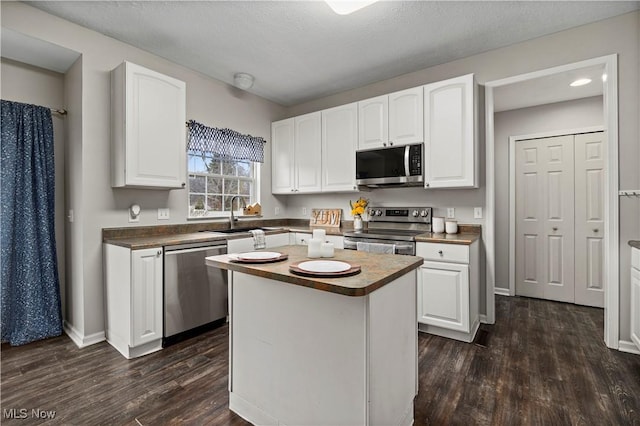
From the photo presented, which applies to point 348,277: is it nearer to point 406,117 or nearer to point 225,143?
point 406,117

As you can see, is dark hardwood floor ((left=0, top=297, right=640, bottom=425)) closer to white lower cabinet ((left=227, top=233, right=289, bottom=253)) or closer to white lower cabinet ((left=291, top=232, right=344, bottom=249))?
white lower cabinet ((left=227, top=233, right=289, bottom=253))

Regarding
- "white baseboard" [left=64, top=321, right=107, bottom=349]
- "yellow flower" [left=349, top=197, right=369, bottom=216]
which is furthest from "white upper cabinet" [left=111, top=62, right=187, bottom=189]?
"yellow flower" [left=349, top=197, right=369, bottom=216]

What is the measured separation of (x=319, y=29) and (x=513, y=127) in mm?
2856

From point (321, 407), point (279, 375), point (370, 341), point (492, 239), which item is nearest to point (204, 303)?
point (279, 375)

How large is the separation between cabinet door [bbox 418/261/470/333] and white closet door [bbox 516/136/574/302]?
191 cm

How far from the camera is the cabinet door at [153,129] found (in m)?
2.56

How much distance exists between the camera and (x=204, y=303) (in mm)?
2762

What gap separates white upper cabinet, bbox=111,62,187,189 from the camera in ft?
8.39

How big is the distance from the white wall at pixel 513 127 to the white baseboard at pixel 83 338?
175 inches

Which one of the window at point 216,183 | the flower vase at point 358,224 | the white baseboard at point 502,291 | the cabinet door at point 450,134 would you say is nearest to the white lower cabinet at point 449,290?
the cabinet door at point 450,134

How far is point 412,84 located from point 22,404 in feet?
13.3

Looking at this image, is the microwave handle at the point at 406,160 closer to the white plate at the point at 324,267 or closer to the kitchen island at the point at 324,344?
the kitchen island at the point at 324,344

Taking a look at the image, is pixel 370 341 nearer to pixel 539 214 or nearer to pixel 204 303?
pixel 204 303

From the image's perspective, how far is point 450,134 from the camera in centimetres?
289
